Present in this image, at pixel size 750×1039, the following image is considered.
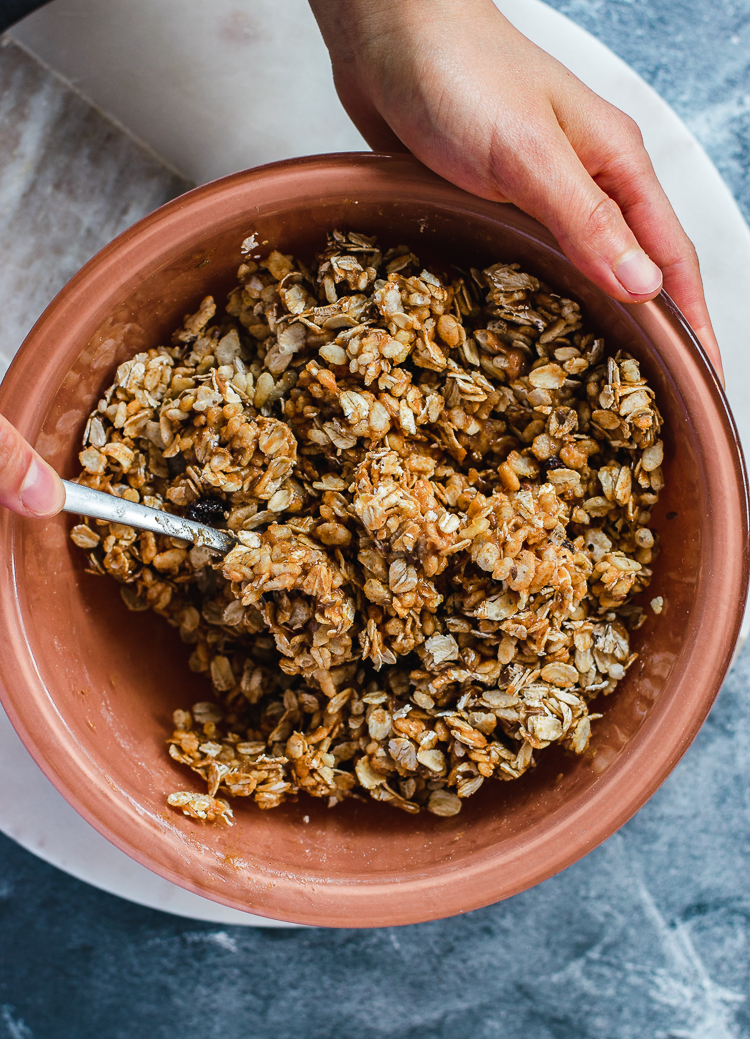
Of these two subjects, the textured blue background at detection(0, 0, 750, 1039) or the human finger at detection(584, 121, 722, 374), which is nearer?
the human finger at detection(584, 121, 722, 374)

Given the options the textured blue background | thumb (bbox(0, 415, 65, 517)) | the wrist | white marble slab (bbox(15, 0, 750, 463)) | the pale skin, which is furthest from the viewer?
the textured blue background

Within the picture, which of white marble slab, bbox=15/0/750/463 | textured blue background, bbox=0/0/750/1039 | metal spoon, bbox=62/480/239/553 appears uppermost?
white marble slab, bbox=15/0/750/463

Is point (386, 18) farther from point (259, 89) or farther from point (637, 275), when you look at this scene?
point (637, 275)

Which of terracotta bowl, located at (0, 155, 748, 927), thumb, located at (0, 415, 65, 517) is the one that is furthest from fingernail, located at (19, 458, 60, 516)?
terracotta bowl, located at (0, 155, 748, 927)

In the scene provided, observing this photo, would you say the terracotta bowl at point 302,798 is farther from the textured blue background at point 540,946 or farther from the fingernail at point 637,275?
the textured blue background at point 540,946

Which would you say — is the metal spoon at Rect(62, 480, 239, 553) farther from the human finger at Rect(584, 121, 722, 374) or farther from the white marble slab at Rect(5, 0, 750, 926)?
the human finger at Rect(584, 121, 722, 374)

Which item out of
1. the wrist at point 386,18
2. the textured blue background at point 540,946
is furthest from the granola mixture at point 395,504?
the textured blue background at point 540,946

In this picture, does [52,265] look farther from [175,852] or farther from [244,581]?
[175,852]
